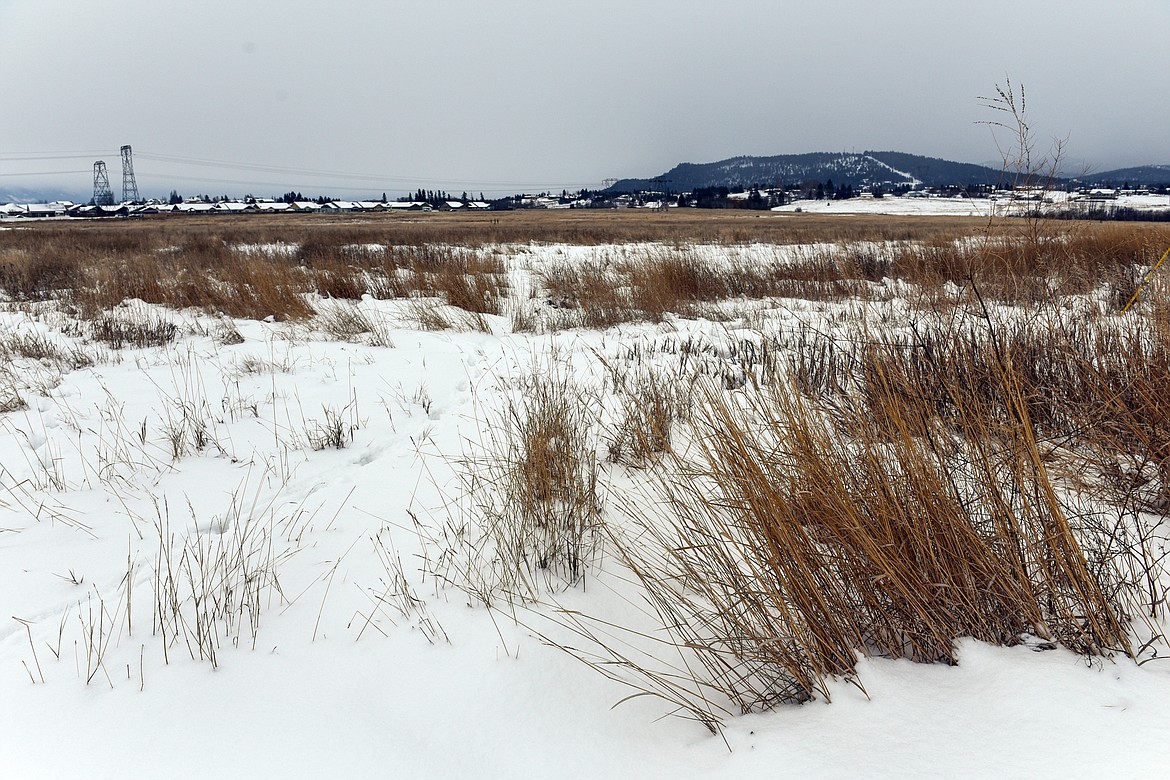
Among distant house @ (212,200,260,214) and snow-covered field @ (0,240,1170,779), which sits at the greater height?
distant house @ (212,200,260,214)

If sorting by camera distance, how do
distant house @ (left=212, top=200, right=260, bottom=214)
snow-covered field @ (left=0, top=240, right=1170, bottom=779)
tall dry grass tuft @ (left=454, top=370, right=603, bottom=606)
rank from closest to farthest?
snow-covered field @ (left=0, top=240, right=1170, bottom=779) → tall dry grass tuft @ (left=454, top=370, right=603, bottom=606) → distant house @ (left=212, top=200, right=260, bottom=214)

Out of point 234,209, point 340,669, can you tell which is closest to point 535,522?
point 340,669

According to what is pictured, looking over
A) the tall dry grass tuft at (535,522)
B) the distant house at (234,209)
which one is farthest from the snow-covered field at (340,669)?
the distant house at (234,209)

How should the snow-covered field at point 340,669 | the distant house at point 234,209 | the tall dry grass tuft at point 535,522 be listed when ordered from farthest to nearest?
the distant house at point 234,209 → the tall dry grass tuft at point 535,522 → the snow-covered field at point 340,669

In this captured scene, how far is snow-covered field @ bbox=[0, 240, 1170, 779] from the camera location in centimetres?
127

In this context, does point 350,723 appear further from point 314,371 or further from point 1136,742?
point 314,371

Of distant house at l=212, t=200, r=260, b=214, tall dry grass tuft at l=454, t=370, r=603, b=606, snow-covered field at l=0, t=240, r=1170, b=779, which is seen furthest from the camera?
distant house at l=212, t=200, r=260, b=214

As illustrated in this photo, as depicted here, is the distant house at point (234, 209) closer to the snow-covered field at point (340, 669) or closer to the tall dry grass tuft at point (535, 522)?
the snow-covered field at point (340, 669)

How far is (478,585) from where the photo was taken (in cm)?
221

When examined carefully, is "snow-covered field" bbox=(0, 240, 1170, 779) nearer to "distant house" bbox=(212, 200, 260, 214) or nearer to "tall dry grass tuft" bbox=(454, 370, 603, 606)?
"tall dry grass tuft" bbox=(454, 370, 603, 606)

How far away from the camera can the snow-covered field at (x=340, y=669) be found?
127cm

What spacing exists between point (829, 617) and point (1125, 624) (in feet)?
2.42

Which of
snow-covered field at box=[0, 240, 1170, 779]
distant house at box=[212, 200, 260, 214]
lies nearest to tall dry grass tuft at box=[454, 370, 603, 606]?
snow-covered field at box=[0, 240, 1170, 779]

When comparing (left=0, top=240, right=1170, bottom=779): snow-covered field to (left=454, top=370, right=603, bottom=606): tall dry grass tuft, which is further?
(left=454, top=370, right=603, bottom=606): tall dry grass tuft
